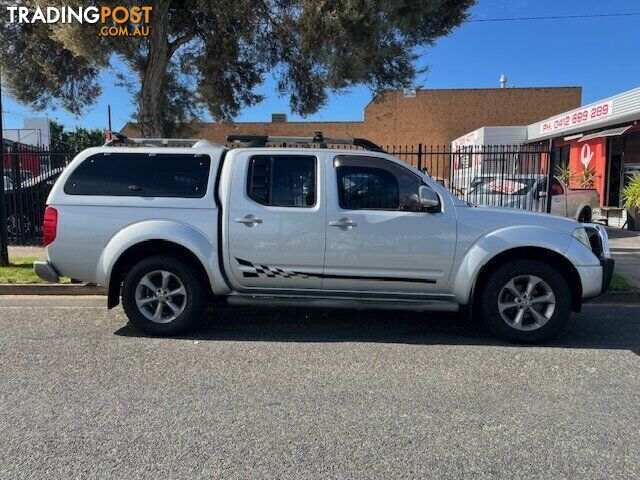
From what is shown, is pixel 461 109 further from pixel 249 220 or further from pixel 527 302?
pixel 249 220

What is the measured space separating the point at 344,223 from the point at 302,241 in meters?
0.45

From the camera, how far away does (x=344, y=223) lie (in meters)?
5.04

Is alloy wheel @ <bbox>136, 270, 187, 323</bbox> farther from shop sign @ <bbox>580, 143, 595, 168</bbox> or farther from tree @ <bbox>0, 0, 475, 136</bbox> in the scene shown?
shop sign @ <bbox>580, 143, 595, 168</bbox>

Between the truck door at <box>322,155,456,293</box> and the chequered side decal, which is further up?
the truck door at <box>322,155,456,293</box>

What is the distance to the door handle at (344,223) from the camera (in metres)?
5.04

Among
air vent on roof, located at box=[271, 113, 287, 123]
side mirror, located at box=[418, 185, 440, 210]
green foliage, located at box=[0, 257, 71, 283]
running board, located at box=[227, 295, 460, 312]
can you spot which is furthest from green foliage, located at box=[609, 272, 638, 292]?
air vent on roof, located at box=[271, 113, 287, 123]

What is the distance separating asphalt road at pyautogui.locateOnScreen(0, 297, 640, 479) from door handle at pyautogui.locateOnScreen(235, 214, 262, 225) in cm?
120

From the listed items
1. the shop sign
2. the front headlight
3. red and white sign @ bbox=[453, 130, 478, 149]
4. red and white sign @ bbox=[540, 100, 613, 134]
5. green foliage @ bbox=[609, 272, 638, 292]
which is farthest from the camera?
red and white sign @ bbox=[453, 130, 478, 149]

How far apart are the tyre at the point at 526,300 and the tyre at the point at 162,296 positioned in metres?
2.90

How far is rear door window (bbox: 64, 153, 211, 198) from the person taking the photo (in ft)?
17.5

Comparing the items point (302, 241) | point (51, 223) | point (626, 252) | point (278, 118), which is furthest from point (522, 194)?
point (278, 118)

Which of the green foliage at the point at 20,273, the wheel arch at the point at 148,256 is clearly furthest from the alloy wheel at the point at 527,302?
the green foliage at the point at 20,273

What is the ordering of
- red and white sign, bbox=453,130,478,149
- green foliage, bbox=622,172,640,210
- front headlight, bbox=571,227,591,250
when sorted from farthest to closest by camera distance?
red and white sign, bbox=453,130,478,149 → green foliage, bbox=622,172,640,210 → front headlight, bbox=571,227,591,250

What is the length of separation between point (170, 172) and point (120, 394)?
2402 mm
